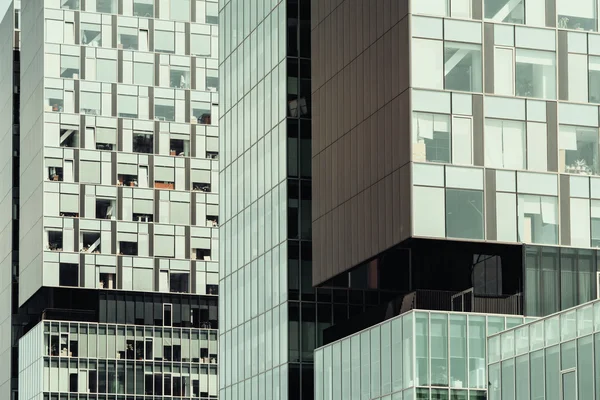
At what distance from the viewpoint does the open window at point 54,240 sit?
151125 millimetres

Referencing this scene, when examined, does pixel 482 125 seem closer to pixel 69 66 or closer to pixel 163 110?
pixel 163 110

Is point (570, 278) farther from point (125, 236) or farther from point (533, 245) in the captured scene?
point (125, 236)

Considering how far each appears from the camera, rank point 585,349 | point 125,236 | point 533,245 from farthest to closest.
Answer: point 125,236
point 533,245
point 585,349

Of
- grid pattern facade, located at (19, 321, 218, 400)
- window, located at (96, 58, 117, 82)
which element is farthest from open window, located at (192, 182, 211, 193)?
grid pattern facade, located at (19, 321, 218, 400)

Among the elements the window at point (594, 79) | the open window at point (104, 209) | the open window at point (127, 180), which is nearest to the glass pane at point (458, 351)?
the window at point (594, 79)

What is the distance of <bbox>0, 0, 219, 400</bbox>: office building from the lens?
152m

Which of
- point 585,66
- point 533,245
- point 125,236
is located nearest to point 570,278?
point 533,245

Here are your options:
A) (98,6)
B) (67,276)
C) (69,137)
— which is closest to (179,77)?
(98,6)

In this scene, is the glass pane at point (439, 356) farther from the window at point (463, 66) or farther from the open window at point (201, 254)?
the open window at point (201, 254)

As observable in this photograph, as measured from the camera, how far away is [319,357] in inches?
3585

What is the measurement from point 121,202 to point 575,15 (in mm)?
78770

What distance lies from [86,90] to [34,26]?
1018 cm

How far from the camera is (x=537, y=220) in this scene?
7988 cm

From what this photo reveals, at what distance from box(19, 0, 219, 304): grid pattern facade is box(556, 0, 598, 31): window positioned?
78.2 m
